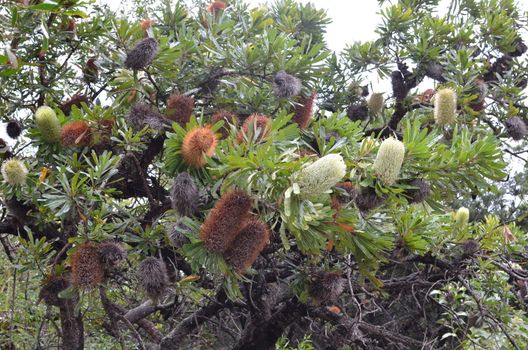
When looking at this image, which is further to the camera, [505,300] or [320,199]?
[505,300]

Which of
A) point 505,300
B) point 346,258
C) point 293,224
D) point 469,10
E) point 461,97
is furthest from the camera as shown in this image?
point 469,10

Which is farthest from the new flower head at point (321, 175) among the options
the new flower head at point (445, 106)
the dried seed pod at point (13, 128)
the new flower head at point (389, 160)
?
the dried seed pod at point (13, 128)

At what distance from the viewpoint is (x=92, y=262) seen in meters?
2.58

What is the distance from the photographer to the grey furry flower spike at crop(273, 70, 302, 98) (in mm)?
3045

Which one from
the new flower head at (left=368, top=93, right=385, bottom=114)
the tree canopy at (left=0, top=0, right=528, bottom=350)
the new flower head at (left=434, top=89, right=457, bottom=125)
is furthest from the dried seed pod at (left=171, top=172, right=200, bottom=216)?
the new flower head at (left=368, top=93, right=385, bottom=114)

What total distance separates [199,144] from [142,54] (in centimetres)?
77

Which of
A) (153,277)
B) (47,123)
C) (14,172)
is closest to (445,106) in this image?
(153,277)

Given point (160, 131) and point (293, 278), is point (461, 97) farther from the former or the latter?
point (160, 131)

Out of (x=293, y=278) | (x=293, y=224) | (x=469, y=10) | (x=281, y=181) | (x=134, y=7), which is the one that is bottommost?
(x=293, y=278)

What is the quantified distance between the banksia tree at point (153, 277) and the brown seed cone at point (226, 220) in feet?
1.94

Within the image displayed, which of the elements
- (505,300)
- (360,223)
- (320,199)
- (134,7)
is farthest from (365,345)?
(134,7)

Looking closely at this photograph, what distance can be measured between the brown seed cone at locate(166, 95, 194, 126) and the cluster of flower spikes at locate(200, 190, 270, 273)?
3.27 ft

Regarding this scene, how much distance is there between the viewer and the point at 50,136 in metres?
3.01

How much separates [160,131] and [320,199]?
1.29 m
